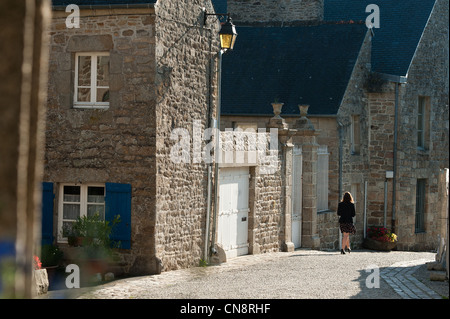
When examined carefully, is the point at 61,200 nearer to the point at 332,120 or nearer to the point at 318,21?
the point at 332,120

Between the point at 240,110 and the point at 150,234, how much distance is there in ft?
29.2

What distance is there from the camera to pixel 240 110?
20891mm

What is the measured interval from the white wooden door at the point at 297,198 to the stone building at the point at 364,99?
123 centimetres

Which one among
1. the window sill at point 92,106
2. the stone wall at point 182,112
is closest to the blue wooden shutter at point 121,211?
the stone wall at point 182,112

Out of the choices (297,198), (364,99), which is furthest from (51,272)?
(364,99)

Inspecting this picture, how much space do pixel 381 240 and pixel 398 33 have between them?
20.6 ft

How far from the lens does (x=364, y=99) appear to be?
71.2 feet

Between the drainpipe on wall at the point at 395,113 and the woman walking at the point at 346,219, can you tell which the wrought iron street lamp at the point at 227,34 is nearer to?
the woman walking at the point at 346,219

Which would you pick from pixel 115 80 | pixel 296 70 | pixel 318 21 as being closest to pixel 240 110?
pixel 296 70

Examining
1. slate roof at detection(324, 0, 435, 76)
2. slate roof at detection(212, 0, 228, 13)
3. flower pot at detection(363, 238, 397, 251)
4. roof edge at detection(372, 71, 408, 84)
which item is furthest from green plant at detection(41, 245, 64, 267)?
slate roof at detection(212, 0, 228, 13)

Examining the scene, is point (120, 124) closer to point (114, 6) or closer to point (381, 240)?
point (114, 6)

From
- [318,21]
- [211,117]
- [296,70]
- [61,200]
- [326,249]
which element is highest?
[318,21]

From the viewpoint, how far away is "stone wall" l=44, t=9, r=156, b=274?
41.0 ft

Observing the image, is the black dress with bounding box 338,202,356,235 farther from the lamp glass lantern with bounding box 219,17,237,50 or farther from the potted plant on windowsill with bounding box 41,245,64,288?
the potted plant on windowsill with bounding box 41,245,64,288
